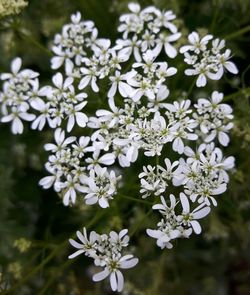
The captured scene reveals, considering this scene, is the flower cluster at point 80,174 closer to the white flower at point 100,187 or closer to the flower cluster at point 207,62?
the white flower at point 100,187

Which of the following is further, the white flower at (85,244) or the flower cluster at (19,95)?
the flower cluster at (19,95)

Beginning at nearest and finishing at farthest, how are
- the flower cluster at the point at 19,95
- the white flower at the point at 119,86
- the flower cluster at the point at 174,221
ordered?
1. the flower cluster at the point at 174,221
2. the white flower at the point at 119,86
3. the flower cluster at the point at 19,95

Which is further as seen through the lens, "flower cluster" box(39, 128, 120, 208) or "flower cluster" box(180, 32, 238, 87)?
"flower cluster" box(180, 32, 238, 87)

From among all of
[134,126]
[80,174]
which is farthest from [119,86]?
[80,174]

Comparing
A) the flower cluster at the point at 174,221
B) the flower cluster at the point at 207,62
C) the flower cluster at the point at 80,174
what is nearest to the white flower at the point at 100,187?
the flower cluster at the point at 80,174

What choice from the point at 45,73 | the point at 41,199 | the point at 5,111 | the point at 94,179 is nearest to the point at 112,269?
the point at 94,179

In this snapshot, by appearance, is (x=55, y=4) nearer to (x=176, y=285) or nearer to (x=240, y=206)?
(x=240, y=206)

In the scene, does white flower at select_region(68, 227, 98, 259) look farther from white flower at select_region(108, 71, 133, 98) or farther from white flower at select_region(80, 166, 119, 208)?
white flower at select_region(108, 71, 133, 98)

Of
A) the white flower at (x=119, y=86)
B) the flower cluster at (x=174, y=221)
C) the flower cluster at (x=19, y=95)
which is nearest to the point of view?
the flower cluster at (x=174, y=221)

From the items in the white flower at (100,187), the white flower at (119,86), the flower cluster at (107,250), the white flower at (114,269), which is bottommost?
the white flower at (114,269)

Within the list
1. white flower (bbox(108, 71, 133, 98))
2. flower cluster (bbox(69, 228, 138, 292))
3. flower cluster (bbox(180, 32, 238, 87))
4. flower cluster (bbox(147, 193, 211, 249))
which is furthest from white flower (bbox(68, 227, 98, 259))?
flower cluster (bbox(180, 32, 238, 87))
